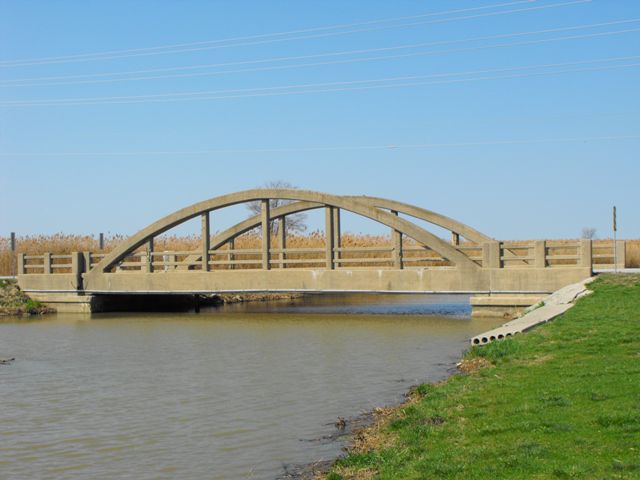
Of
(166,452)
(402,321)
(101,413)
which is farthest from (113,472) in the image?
(402,321)

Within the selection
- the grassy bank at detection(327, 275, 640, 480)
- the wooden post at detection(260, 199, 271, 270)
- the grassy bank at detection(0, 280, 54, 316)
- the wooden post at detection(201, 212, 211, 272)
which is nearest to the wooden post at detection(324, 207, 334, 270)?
the wooden post at detection(260, 199, 271, 270)

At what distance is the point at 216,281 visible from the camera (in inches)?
1312

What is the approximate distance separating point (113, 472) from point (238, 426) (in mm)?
2551

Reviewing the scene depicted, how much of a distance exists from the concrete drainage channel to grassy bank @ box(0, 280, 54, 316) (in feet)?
69.8

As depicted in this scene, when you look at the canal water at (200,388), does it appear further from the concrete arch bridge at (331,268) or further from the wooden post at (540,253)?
the wooden post at (540,253)

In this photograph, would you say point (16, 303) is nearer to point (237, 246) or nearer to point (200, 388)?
point (237, 246)

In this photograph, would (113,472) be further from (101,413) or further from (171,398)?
(171,398)

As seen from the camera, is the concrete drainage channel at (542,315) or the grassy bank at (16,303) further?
the grassy bank at (16,303)

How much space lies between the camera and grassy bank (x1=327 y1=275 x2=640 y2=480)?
25.3ft

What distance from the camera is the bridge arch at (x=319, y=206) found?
29.4 meters

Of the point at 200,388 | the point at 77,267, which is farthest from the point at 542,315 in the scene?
the point at 77,267

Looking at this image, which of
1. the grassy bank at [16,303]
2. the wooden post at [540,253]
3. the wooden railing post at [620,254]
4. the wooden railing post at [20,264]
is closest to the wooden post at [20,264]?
the wooden railing post at [20,264]

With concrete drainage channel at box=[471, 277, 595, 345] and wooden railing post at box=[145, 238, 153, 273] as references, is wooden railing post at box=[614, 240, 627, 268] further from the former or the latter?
wooden railing post at box=[145, 238, 153, 273]

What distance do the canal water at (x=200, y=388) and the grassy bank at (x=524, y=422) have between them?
1097 mm
